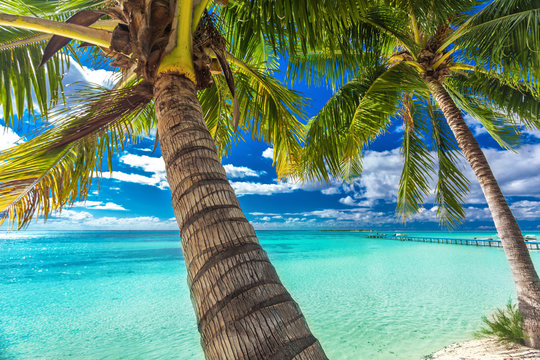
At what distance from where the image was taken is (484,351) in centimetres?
493

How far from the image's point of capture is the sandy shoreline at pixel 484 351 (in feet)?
14.3

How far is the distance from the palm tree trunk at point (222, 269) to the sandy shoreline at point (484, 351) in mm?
5216

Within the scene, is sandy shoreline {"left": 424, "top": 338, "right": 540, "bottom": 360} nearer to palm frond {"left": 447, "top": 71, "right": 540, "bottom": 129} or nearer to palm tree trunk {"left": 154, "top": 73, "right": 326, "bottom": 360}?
palm frond {"left": 447, "top": 71, "right": 540, "bottom": 129}

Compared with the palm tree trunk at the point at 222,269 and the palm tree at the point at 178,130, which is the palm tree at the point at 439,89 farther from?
the palm tree trunk at the point at 222,269

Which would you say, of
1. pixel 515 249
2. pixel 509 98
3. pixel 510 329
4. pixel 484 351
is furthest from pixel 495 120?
pixel 484 351

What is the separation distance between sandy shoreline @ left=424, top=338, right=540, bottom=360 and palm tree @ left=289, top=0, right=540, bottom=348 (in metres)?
0.28

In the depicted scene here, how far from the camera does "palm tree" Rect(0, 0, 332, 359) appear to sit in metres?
0.98

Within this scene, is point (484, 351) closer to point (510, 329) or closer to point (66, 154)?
point (510, 329)

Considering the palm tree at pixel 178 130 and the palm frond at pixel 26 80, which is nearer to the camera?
the palm tree at pixel 178 130

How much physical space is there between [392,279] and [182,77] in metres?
15.7

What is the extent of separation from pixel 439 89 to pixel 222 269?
589cm

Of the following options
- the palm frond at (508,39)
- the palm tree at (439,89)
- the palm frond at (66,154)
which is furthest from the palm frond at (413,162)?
the palm frond at (66,154)

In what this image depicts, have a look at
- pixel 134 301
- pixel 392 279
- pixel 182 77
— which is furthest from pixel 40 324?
pixel 392 279

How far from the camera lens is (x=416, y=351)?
611cm
